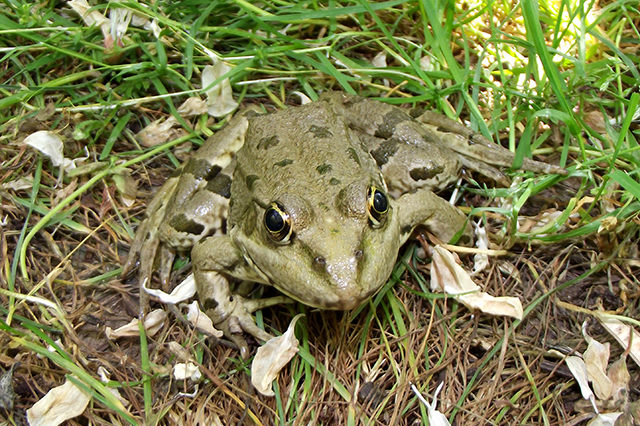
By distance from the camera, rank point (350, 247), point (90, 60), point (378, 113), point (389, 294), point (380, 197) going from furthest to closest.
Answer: point (90, 60) → point (378, 113) → point (389, 294) → point (380, 197) → point (350, 247)

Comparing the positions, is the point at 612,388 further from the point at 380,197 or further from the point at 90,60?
the point at 90,60

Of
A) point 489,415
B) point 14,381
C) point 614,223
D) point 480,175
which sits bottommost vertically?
point 14,381

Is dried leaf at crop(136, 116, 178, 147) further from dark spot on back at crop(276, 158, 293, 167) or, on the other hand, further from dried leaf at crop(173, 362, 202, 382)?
dried leaf at crop(173, 362, 202, 382)

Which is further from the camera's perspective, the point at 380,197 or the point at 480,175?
the point at 480,175

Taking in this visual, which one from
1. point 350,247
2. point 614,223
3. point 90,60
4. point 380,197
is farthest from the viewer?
point 90,60

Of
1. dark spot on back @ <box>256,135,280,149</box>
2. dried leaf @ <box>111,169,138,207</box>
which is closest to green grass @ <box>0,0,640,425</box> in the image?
dried leaf @ <box>111,169,138,207</box>

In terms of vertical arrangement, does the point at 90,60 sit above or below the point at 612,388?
above

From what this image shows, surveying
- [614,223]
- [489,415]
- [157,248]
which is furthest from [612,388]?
[157,248]
